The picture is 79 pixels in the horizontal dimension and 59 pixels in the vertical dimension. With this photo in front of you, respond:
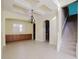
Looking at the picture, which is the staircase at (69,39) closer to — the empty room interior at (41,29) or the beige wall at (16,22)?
the empty room interior at (41,29)

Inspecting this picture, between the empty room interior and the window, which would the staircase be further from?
the window

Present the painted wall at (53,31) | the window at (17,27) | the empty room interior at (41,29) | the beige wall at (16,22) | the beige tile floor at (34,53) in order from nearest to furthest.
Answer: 1. the beige tile floor at (34,53)
2. the empty room interior at (41,29)
3. the painted wall at (53,31)
4. the beige wall at (16,22)
5. the window at (17,27)

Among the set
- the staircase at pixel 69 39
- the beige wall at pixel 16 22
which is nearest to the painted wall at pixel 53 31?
the staircase at pixel 69 39

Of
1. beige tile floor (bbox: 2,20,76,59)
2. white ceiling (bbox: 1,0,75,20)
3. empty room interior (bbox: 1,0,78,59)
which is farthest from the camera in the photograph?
white ceiling (bbox: 1,0,75,20)

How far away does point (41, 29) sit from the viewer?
9.27m

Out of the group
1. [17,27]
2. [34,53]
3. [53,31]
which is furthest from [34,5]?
[34,53]

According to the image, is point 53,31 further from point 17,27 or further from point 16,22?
point 16,22

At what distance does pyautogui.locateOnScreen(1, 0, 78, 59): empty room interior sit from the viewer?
4465mm

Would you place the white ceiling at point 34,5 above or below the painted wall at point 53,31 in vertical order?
above

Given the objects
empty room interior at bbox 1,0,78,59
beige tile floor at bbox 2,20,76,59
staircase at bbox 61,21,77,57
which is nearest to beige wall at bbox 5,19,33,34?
empty room interior at bbox 1,0,78,59

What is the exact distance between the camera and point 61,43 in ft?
16.7

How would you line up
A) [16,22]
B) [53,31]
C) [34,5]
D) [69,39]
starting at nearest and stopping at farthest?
[69,39]
[53,31]
[34,5]
[16,22]

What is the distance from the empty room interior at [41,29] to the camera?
4.46 m

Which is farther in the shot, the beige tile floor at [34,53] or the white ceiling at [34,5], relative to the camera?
the white ceiling at [34,5]
